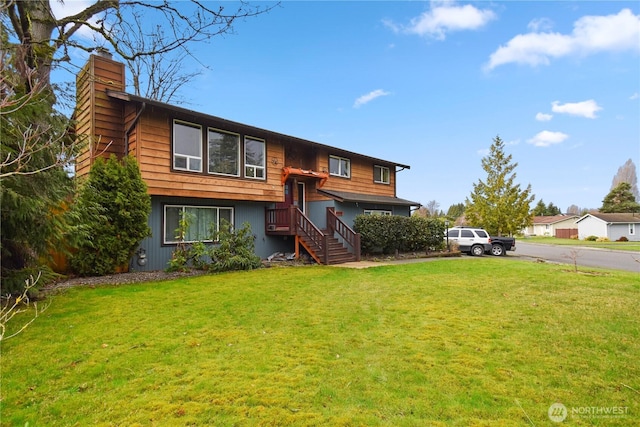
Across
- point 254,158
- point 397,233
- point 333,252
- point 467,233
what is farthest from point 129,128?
point 467,233

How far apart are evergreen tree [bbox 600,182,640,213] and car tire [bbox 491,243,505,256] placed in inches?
1881

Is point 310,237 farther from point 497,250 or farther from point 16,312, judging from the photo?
point 497,250

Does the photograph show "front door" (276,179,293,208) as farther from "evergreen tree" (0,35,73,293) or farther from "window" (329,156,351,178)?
"evergreen tree" (0,35,73,293)

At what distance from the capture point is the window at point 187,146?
411 inches

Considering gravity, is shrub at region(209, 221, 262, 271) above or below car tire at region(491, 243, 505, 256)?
above

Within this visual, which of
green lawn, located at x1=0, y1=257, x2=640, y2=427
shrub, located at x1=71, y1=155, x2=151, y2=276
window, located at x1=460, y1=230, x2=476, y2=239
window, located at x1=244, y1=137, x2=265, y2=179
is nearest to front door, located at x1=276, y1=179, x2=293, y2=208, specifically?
window, located at x1=244, y1=137, x2=265, y2=179

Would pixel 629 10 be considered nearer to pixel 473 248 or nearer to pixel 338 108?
→ pixel 473 248

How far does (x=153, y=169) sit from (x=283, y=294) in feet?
20.3

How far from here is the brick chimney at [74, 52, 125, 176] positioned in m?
10.1

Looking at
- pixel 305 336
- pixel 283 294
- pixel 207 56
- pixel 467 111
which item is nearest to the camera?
pixel 305 336

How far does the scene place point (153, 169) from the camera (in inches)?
384

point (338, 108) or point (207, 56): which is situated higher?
point (338, 108)

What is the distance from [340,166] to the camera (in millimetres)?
17016

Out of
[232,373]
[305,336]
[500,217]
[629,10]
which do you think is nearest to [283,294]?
[305,336]
